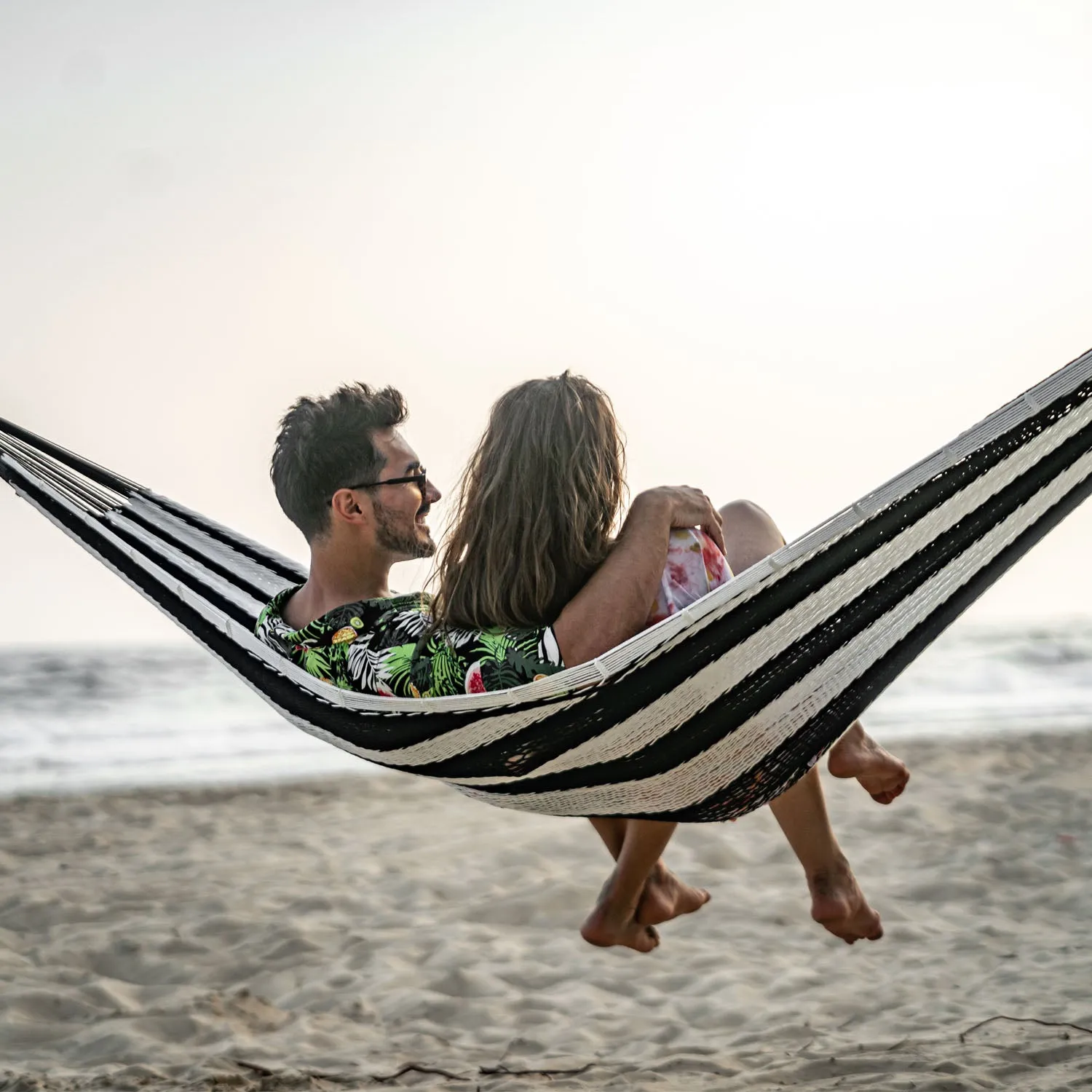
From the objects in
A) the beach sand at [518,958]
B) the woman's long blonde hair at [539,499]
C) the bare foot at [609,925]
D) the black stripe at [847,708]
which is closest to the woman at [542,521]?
the woman's long blonde hair at [539,499]

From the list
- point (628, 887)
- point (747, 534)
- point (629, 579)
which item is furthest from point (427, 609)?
point (628, 887)

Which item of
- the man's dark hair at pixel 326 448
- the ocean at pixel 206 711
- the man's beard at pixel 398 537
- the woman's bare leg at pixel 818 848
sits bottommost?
the ocean at pixel 206 711

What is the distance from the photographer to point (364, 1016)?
2.60 m

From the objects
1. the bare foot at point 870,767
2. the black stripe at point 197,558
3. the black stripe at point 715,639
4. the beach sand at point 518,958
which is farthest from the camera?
the beach sand at point 518,958

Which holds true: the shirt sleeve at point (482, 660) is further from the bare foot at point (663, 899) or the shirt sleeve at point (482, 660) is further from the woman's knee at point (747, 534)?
the bare foot at point (663, 899)

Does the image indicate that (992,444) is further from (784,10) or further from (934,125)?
(934,125)

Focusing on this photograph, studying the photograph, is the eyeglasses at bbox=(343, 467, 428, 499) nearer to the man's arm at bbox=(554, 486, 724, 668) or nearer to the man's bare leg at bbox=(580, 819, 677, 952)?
the man's arm at bbox=(554, 486, 724, 668)

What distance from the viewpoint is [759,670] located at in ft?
4.91

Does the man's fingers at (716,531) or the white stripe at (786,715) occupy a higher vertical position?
the man's fingers at (716,531)

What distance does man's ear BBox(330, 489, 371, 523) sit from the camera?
171 cm

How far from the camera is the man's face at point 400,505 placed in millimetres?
1716

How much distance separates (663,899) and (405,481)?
2.50 feet

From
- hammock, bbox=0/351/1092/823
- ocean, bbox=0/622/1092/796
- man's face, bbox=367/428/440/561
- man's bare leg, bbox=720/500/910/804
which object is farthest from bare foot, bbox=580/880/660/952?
ocean, bbox=0/622/1092/796

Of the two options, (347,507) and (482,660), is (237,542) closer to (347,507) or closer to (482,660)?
(347,507)
